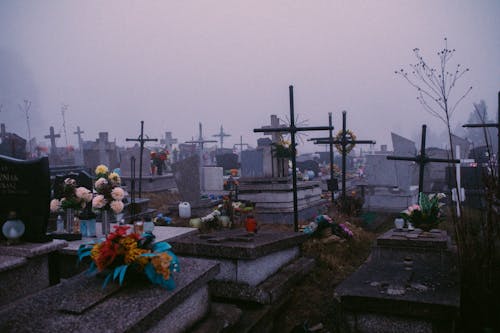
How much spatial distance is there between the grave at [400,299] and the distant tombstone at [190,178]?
8.05m

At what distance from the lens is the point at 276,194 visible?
415 inches

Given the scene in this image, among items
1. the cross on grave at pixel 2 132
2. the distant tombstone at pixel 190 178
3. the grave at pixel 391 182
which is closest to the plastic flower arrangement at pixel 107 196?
the distant tombstone at pixel 190 178

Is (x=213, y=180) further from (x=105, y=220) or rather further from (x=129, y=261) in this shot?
(x=129, y=261)

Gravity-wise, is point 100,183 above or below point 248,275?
above

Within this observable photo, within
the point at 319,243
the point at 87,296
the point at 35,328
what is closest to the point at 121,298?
the point at 87,296

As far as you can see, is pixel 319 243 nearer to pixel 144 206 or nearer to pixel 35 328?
pixel 35 328

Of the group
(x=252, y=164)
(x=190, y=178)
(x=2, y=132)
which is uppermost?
(x=2, y=132)

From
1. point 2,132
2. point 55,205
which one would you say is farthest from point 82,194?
point 2,132

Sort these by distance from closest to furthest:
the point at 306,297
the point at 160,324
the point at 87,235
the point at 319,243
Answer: the point at 160,324 → the point at 306,297 → the point at 87,235 → the point at 319,243

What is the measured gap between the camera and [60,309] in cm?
274

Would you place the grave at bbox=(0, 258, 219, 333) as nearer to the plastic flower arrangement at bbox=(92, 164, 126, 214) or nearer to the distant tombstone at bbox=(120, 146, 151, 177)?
the plastic flower arrangement at bbox=(92, 164, 126, 214)

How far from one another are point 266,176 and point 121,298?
857 centimetres

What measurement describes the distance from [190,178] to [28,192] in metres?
7.52

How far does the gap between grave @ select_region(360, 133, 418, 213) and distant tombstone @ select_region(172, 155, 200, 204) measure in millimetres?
6123
